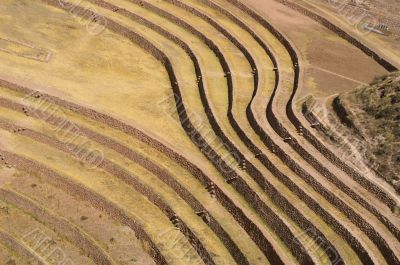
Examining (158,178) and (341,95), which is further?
(341,95)

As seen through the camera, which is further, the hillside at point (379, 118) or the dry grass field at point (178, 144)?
the hillside at point (379, 118)

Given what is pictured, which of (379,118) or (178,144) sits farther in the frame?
(178,144)

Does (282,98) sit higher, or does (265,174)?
(282,98)

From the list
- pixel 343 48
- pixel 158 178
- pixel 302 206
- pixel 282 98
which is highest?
pixel 343 48

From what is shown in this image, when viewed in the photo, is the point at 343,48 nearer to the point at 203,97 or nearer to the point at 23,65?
the point at 203,97

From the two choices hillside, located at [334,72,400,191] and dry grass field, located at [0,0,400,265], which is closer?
dry grass field, located at [0,0,400,265]

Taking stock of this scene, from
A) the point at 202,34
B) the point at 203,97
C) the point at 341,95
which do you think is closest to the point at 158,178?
the point at 203,97

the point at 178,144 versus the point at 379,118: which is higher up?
the point at 379,118

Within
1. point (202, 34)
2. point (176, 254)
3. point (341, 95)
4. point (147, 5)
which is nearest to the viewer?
point (176, 254)
